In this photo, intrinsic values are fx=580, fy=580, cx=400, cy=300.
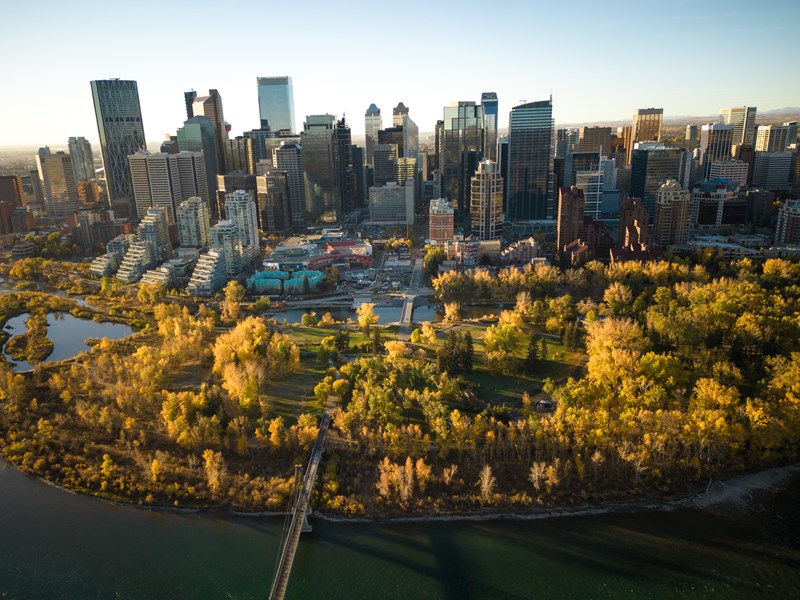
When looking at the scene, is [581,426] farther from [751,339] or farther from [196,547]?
[196,547]

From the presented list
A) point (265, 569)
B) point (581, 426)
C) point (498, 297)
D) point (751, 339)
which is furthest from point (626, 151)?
point (265, 569)

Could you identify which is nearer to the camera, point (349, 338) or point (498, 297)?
point (349, 338)

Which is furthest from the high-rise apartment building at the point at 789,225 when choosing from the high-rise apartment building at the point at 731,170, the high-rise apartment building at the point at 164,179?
the high-rise apartment building at the point at 164,179

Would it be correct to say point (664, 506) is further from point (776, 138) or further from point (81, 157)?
point (81, 157)

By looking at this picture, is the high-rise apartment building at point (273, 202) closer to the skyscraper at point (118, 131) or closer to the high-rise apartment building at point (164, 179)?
the high-rise apartment building at point (164, 179)

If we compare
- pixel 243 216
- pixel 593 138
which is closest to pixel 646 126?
pixel 593 138

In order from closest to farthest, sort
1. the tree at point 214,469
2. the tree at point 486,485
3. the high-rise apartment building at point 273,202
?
the tree at point 486,485
the tree at point 214,469
the high-rise apartment building at point 273,202

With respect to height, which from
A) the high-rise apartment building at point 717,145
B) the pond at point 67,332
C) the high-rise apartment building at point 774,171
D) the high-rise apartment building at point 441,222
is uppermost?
the high-rise apartment building at point 717,145
